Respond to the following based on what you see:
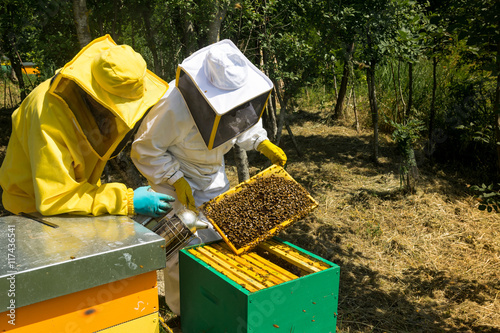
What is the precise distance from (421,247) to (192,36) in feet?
12.2

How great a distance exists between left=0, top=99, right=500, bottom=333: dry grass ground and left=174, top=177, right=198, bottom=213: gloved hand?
3.25ft

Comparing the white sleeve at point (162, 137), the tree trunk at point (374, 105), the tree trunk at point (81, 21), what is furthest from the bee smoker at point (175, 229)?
the tree trunk at point (374, 105)

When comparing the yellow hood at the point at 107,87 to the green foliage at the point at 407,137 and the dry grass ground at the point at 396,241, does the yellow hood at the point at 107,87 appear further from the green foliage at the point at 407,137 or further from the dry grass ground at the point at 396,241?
the green foliage at the point at 407,137

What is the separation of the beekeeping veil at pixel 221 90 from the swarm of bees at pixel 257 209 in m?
0.40

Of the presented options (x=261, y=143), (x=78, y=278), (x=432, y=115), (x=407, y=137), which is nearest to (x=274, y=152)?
(x=261, y=143)

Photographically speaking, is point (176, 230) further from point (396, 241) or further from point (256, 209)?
point (396, 241)

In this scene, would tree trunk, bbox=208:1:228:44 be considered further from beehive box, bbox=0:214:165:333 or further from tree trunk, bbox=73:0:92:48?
beehive box, bbox=0:214:165:333

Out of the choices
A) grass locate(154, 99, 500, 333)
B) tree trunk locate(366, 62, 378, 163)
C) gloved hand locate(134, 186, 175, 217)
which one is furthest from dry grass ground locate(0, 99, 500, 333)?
gloved hand locate(134, 186, 175, 217)

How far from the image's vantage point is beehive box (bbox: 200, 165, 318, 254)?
2.49 meters

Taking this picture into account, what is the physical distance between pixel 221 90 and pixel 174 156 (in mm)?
719

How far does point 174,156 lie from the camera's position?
3.08 metres

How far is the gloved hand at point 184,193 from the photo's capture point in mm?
2932

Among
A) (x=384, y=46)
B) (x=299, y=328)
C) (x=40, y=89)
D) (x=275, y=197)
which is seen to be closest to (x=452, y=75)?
(x=384, y=46)

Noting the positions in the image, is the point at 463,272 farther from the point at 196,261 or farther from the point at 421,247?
the point at 196,261
